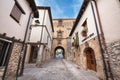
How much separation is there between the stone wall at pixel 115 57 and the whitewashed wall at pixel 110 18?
289 millimetres

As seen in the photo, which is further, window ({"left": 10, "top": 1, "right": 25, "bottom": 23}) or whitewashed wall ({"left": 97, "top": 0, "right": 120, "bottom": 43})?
window ({"left": 10, "top": 1, "right": 25, "bottom": 23})

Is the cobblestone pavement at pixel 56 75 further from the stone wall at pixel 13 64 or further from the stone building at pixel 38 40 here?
the stone building at pixel 38 40

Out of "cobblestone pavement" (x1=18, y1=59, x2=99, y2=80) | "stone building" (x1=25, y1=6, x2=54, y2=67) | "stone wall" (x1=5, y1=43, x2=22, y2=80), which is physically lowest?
"cobblestone pavement" (x1=18, y1=59, x2=99, y2=80)

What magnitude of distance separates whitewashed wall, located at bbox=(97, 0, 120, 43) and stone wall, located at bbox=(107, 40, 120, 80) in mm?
289

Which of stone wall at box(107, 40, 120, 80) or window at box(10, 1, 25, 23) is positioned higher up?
window at box(10, 1, 25, 23)

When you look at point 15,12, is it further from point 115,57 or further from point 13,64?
point 115,57

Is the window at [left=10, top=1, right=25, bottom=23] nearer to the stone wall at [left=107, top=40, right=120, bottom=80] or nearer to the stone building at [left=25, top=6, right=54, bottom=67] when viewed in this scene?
the stone building at [left=25, top=6, right=54, bottom=67]

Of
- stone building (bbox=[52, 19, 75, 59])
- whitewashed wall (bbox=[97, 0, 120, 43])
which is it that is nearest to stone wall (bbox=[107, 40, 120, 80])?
whitewashed wall (bbox=[97, 0, 120, 43])

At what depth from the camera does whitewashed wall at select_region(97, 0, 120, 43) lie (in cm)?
347

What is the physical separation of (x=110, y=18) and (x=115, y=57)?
1.94 metres

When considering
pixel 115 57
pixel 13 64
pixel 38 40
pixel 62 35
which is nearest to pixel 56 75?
pixel 13 64

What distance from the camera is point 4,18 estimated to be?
123 inches

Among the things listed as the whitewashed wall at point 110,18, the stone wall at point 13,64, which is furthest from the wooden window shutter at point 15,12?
the whitewashed wall at point 110,18

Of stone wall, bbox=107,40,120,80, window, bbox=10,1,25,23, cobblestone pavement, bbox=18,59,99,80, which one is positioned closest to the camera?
stone wall, bbox=107,40,120,80
